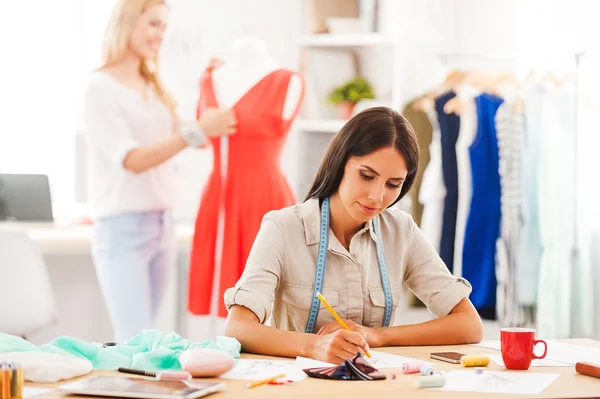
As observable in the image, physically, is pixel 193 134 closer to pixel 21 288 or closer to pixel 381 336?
pixel 21 288

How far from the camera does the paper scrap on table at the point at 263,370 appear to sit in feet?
5.71

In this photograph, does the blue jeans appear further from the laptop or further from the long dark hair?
the long dark hair

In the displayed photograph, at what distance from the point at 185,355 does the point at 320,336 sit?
1.08ft

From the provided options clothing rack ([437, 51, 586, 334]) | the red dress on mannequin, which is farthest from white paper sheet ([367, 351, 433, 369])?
clothing rack ([437, 51, 586, 334])

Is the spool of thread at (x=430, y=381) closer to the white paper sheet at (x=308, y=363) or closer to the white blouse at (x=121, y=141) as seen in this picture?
the white paper sheet at (x=308, y=363)

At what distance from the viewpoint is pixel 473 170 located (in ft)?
12.4

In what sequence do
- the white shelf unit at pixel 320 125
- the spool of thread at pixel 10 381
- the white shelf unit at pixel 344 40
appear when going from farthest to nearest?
the white shelf unit at pixel 320 125 < the white shelf unit at pixel 344 40 < the spool of thread at pixel 10 381

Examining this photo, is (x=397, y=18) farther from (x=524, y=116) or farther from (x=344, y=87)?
(x=524, y=116)

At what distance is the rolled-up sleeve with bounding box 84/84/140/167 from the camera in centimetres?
324

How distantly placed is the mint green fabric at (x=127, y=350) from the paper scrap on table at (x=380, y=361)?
0.15m

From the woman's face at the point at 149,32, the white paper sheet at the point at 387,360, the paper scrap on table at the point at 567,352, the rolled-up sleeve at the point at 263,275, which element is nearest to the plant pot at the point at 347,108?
the woman's face at the point at 149,32

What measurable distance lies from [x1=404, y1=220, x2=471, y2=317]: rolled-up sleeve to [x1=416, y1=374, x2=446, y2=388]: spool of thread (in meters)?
0.60

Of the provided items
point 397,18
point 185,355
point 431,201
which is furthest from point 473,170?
point 185,355

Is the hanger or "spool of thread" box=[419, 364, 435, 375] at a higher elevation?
the hanger
